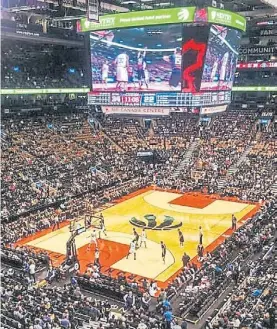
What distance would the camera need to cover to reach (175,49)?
28.3 m

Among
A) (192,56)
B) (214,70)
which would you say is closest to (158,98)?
(192,56)

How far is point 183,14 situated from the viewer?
26938 millimetres

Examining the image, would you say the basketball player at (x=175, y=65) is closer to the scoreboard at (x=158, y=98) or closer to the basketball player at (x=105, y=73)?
the scoreboard at (x=158, y=98)

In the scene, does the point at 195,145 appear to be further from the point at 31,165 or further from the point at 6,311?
the point at 6,311

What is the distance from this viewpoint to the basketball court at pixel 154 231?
938 inches

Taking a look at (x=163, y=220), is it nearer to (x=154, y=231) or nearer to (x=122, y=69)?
(x=154, y=231)

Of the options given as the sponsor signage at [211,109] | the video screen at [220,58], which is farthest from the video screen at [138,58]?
the sponsor signage at [211,109]

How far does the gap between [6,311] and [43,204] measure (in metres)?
16.6

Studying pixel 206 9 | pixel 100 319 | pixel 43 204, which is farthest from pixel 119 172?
pixel 100 319

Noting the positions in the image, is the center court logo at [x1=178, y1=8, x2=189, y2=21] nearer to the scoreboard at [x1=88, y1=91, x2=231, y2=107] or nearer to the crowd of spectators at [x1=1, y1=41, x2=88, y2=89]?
the scoreboard at [x1=88, y1=91, x2=231, y2=107]

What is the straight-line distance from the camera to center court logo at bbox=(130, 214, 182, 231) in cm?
2958

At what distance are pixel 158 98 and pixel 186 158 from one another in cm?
1671

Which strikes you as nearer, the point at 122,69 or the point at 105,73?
the point at 122,69

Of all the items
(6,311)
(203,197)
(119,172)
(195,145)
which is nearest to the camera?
(6,311)
